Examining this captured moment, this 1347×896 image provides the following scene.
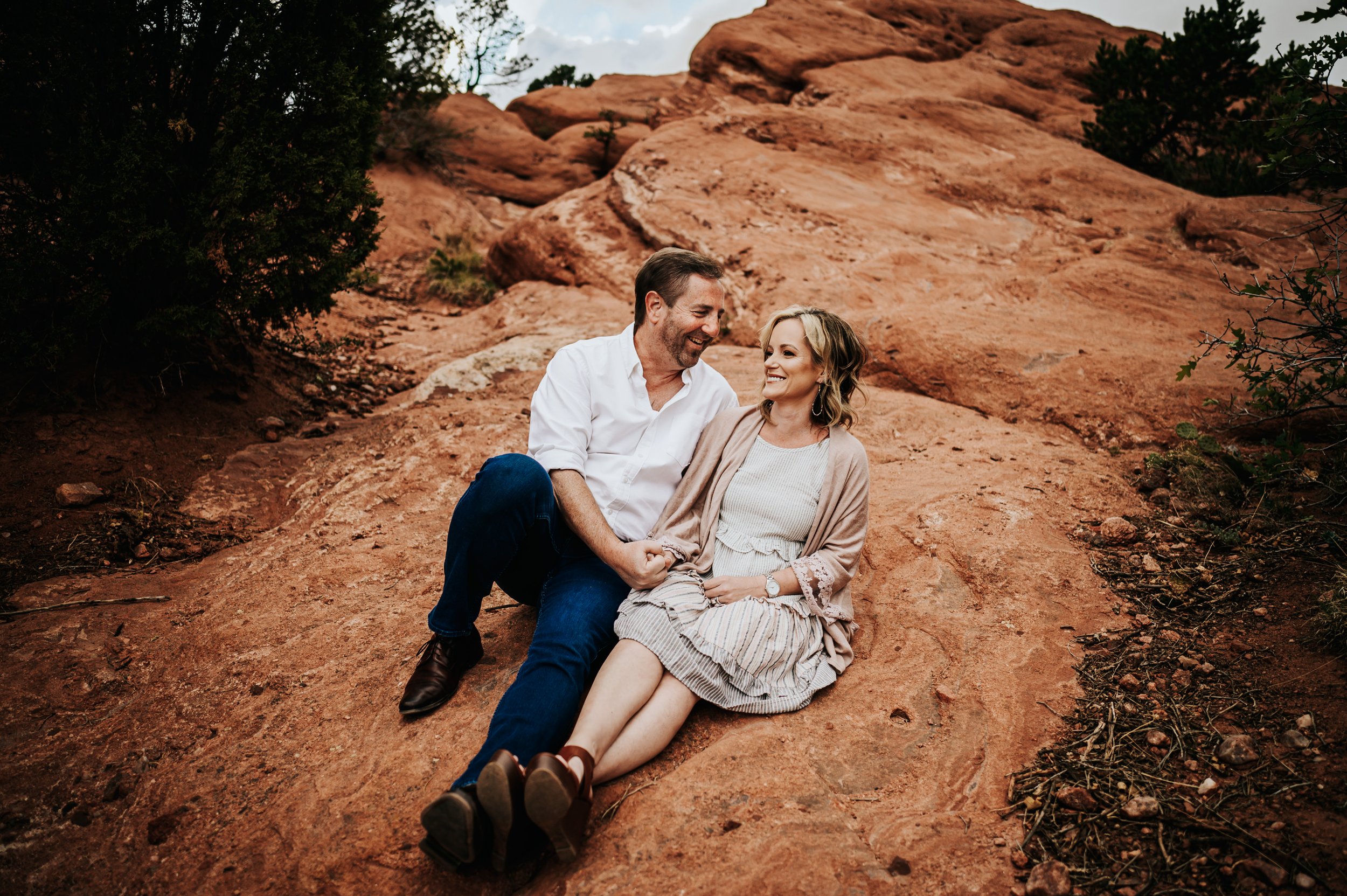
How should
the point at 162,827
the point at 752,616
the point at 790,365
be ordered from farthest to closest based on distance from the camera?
the point at 790,365 < the point at 752,616 < the point at 162,827

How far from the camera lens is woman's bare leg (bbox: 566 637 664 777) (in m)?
2.09

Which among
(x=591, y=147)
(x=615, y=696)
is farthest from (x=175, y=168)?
(x=591, y=147)

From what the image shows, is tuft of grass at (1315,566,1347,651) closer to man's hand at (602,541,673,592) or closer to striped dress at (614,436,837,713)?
striped dress at (614,436,837,713)

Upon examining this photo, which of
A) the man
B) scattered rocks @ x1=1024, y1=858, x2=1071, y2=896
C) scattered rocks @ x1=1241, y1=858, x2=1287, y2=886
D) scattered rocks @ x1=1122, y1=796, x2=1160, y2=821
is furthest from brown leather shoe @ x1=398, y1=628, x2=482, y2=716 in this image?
scattered rocks @ x1=1241, y1=858, x2=1287, y2=886

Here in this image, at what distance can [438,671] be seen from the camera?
259 cm

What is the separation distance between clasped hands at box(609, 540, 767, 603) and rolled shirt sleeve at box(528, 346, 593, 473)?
0.41 m

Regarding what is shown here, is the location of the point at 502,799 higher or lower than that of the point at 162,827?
higher

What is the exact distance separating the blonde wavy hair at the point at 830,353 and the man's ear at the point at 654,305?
0.46 meters

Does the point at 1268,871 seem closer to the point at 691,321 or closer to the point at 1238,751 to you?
the point at 1238,751

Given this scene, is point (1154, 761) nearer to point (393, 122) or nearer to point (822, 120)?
point (822, 120)

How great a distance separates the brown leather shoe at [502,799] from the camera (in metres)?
1.79

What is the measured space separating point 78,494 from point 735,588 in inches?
144

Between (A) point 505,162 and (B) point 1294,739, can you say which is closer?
(B) point 1294,739

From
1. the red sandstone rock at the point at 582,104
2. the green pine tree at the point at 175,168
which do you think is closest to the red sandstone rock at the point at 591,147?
the red sandstone rock at the point at 582,104
